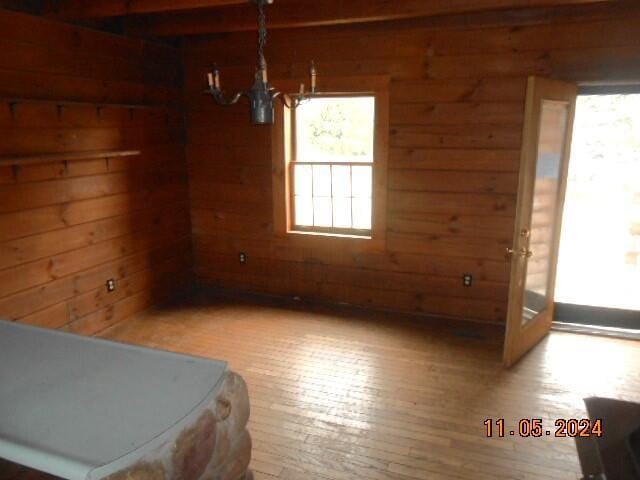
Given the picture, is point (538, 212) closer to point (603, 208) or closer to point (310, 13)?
point (310, 13)

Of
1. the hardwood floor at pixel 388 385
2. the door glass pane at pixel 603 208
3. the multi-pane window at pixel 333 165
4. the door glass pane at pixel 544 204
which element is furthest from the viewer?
the door glass pane at pixel 603 208

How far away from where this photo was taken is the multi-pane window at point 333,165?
4.26m

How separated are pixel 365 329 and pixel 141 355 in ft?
8.01

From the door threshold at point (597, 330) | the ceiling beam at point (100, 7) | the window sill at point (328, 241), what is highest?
the ceiling beam at point (100, 7)

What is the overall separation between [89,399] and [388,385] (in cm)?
201

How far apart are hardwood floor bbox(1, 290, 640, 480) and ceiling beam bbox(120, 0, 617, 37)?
2.37 metres

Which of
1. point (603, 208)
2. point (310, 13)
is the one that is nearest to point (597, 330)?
point (603, 208)

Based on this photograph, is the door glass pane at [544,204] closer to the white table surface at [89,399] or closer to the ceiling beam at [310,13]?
the ceiling beam at [310,13]

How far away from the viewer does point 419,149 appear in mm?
3975

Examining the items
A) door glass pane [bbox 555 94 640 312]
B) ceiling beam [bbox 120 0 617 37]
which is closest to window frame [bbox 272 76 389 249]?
ceiling beam [bbox 120 0 617 37]

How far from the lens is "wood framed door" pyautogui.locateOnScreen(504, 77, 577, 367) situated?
3.06 m

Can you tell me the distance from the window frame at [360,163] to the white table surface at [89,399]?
2705 mm

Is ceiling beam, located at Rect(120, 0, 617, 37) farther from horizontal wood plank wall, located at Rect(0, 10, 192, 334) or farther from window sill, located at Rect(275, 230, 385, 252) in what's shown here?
window sill, located at Rect(275, 230, 385, 252)

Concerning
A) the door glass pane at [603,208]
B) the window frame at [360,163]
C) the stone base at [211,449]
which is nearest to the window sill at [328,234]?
the window frame at [360,163]
